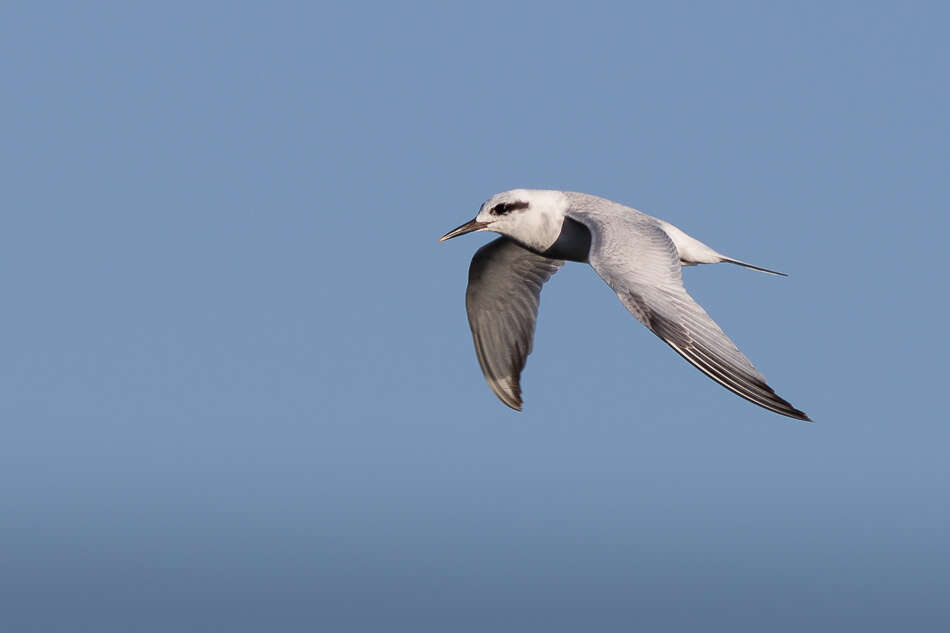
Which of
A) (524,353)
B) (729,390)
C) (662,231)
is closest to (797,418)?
(729,390)

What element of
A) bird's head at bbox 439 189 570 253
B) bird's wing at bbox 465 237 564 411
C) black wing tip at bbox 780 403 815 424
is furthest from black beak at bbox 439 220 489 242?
black wing tip at bbox 780 403 815 424

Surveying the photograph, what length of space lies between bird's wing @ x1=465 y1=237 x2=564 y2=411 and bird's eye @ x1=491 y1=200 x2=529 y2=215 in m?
2.97

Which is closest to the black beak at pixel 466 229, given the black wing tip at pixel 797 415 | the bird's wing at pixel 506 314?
the bird's wing at pixel 506 314

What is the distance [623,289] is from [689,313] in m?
0.93

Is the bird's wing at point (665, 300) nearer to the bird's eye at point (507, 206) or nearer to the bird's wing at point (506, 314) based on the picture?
the bird's eye at point (507, 206)

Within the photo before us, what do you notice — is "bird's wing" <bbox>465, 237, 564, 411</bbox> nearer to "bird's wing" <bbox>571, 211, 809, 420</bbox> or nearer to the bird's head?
the bird's head

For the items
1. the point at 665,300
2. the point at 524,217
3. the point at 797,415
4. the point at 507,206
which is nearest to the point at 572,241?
the point at 524,217

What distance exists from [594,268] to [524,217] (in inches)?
147

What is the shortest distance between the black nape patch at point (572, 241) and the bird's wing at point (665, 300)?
0.90 m

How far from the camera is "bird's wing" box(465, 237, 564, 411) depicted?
904 inches

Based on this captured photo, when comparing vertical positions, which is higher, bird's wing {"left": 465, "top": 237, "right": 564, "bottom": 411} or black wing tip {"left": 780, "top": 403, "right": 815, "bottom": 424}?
bird's wing {"left": 465, "top": 237, "right": 564, "bottom": 411}

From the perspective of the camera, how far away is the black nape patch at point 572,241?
1970 cm

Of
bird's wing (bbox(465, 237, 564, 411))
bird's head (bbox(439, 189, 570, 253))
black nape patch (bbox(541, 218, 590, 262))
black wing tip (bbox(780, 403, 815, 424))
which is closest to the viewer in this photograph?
black wing tip (bbox(780, 403, 815, 424))

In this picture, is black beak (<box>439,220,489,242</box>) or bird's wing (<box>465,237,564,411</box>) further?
bird's wing (<box>465,237,564,411</box>)
